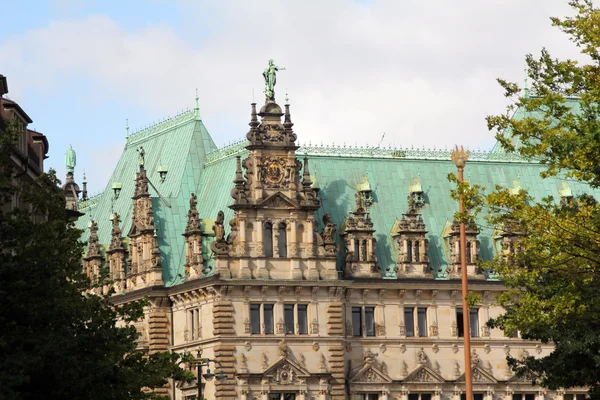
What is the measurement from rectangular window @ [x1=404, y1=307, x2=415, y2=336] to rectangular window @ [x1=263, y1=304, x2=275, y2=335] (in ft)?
32.9

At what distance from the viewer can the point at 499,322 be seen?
76.2m

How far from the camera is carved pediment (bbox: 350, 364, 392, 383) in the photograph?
119562mm

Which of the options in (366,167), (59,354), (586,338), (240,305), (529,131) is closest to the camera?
(59,354)

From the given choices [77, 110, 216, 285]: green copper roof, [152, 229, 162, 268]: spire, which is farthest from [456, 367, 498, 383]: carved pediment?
[152, 229, 162, 268]: spire

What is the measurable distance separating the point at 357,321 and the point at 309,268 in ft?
18.4

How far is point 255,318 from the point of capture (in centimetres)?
11688

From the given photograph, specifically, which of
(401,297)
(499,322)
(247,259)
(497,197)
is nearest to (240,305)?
(247,259)

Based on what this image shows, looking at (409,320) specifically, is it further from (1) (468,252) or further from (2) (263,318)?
(2) (263,318)

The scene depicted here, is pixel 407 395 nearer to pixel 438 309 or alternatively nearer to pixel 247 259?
pixel 438 309

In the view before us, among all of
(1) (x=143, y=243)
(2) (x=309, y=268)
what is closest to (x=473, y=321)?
(2) (x=309, y=268)

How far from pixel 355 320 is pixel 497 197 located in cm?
5330

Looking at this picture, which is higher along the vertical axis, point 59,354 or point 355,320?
point 355,320

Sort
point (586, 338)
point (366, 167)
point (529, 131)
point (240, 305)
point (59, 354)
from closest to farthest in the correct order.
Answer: point (59, 354) → point (529, 131) → point (586, 338) → point (240, 305) → point (366, 167)

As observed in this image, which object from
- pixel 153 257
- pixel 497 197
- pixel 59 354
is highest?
pixel 153 257
